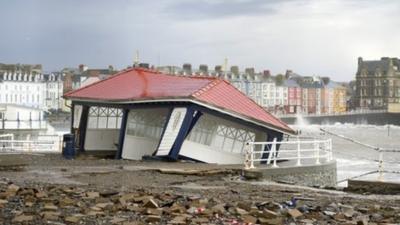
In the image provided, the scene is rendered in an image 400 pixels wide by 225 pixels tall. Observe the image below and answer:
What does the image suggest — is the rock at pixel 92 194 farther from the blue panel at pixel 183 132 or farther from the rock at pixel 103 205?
the blue panel at pixel 183 132

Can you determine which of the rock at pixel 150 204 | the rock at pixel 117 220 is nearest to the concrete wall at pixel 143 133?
the rock at pixel 150 204

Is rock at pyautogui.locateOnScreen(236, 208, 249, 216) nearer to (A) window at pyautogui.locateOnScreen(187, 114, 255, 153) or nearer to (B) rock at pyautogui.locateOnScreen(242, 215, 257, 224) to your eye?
(B) rock at pyautogui.locateOnScreen(242, 215, 257, 224)

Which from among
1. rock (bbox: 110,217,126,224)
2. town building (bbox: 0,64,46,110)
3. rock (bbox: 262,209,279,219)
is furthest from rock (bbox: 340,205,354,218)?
town building (bbox: 0,64,46,110)

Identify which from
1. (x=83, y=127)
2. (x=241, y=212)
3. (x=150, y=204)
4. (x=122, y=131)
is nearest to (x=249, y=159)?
(x=122, y=131)

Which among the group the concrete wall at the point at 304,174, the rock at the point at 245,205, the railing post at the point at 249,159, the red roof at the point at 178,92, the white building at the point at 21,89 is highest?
the white building at the point at 21,89

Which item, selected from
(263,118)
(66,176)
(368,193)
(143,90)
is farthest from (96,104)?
(368,193)

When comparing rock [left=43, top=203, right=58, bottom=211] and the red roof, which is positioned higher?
the red roof

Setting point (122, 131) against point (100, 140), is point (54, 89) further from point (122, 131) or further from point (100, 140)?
point (122, 131)

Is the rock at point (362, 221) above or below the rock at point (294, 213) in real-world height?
below

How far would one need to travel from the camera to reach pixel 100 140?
35.9 meters

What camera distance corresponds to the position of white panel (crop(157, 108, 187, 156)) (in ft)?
90.2

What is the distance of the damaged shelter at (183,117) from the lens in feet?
90.3

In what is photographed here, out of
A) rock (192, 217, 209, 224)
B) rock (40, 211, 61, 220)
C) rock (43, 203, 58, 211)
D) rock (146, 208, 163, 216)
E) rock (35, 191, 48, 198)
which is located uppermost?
rock (35, 191, 48, 198)

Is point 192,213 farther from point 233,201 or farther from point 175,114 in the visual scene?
point 175,114
